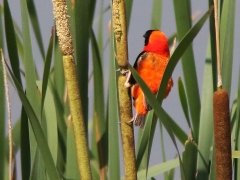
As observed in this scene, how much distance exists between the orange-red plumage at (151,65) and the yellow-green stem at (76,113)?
70 cm

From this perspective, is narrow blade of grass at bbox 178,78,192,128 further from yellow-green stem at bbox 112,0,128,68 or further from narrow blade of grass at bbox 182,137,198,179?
yellow-green stem at bbox 112,0,128,68

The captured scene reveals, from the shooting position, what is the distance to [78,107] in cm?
71

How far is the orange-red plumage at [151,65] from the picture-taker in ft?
4.85

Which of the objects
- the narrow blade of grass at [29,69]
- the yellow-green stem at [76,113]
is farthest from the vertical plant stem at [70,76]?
the narrow blade of grass at [29,69]

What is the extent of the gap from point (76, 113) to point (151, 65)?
821mm

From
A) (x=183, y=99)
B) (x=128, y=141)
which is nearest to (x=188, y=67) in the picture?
(x=183, y=99)

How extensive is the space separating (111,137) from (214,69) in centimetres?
23

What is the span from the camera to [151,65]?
59.4 inches

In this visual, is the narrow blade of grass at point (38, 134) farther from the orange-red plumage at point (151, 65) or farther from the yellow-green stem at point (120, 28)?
the orange-red plumage at point (151, 65)

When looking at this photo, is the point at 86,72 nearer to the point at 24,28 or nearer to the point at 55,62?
the point at 24,28

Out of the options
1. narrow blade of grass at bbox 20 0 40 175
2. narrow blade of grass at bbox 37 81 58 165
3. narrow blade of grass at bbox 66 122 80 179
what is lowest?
narrow blade of grass at bbox 66 122 80 179

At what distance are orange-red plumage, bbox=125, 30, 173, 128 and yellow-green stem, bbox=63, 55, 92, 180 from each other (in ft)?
2.30

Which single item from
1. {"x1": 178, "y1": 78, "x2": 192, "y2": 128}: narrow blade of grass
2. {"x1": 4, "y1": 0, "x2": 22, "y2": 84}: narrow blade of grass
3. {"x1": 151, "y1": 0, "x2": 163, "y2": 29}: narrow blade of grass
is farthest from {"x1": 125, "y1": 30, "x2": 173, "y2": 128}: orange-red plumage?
{"x1": 4, "y1": 0, "x2": 22, "y2": 84}: narrow blade of grass

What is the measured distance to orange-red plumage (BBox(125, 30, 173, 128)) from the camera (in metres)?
1.48
